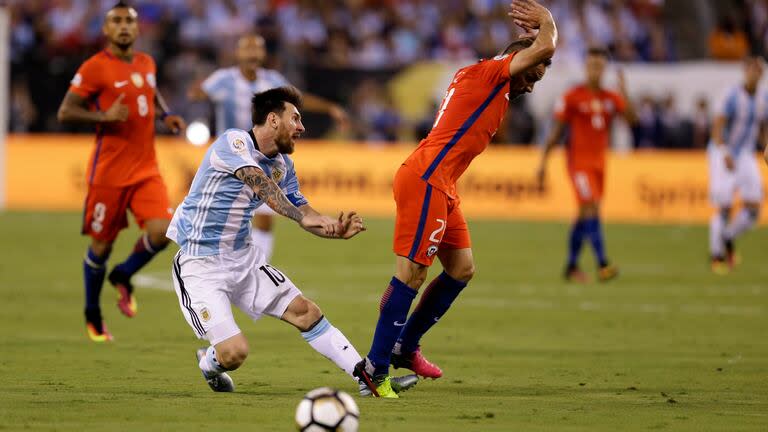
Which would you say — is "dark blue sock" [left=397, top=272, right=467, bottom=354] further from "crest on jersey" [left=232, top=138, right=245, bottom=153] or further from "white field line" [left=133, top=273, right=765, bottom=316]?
"white field line" [left=133, top=273, right=765, bottom=316]

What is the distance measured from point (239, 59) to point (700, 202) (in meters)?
12.9

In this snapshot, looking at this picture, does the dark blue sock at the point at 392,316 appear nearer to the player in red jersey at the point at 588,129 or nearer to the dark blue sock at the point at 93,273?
the dark blue sock at the point at 93,273

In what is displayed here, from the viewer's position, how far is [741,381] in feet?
29.0

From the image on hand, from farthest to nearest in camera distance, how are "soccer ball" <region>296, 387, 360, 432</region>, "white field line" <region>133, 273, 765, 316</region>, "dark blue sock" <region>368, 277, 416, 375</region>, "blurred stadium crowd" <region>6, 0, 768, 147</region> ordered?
1. "blurred stadium crowd" <region>6, 0, 768, 147</region>
2. "white field line" <region>133, 273, 765, 316</region>
3. "dark blue sock" <region>368, 277, 416, 375</region>
4. "soccer ball" <region>296, 387, 360, 432</region>

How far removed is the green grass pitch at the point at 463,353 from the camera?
725cm

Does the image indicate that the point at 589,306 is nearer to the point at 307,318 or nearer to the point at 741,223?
the point at 741,223

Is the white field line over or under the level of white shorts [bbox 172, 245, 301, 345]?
under

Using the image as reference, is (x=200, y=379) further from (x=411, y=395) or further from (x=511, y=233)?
(x=511, y=233)

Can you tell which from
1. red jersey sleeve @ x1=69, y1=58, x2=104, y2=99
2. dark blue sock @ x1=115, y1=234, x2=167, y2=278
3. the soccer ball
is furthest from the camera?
dark blue sock @ x1=115, y1=234, x2=167, y2=278

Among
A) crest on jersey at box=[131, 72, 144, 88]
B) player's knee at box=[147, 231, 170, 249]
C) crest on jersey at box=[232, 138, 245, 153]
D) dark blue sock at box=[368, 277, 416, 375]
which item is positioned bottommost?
player's knee at box=[147, 231, 170, 249]

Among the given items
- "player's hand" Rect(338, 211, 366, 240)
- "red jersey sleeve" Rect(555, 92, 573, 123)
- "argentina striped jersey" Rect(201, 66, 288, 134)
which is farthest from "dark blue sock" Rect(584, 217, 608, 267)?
"player's hand" Rect(338, 211, 366, 240)

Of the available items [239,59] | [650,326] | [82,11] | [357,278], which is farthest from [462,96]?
[82,11]

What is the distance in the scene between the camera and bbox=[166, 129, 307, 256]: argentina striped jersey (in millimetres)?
7969

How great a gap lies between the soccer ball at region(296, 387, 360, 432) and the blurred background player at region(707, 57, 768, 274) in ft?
38.9
